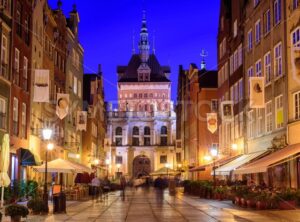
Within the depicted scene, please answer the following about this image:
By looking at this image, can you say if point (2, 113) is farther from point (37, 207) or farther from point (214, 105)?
point (214, 105)

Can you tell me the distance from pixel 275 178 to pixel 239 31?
14581 mm

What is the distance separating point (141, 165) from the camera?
133 metres

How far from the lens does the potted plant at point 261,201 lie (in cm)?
2831

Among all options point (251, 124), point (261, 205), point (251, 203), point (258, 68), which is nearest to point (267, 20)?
point (258, 68)

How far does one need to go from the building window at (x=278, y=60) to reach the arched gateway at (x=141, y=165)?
96389 millimetres

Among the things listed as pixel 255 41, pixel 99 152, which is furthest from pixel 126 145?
pixel 255 41

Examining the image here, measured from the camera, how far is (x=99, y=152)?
94750mm

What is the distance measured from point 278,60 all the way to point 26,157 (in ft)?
56.4

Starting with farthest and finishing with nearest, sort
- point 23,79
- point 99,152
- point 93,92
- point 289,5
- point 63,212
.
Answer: point 99,152
point 93,92
point 23,79
point 289,5
point 63,212

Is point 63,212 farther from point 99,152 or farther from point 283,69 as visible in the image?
point 99,152

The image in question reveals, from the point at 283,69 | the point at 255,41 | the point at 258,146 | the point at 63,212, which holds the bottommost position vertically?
the point at 63,212

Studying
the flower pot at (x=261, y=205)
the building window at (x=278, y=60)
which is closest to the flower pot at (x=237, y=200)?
the flower pot at (x=261, y=205)

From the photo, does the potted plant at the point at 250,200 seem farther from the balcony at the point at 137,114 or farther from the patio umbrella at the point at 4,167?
the balcony at the point at 137,114

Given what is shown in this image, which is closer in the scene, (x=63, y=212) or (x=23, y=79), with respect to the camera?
(x=63, y=212)
